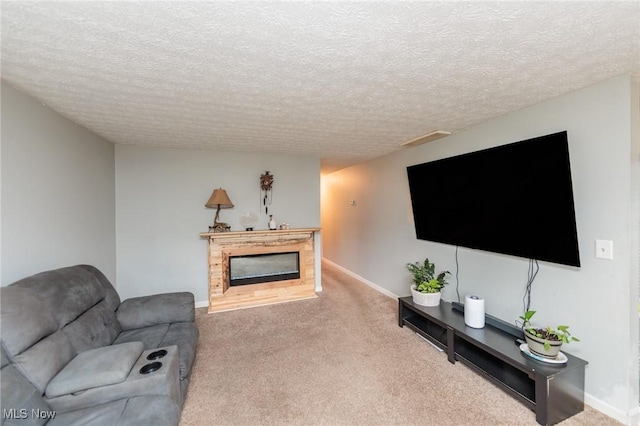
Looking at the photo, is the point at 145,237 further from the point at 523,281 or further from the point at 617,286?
the point at 617,286

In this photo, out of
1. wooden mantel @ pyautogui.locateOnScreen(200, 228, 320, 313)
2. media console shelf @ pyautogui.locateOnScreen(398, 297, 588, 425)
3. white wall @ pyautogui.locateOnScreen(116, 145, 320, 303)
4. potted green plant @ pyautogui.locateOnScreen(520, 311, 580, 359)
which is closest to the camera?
media console shelf @ pyautogui.locateOnScreen(398, 297, 588, 425)

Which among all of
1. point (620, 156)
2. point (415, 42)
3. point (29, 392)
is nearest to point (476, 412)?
point (620, 156)

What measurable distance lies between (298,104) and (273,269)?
272cm

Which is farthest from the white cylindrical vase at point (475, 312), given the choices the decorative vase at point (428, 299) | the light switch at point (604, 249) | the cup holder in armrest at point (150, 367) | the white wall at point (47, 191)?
the white wall at point (47, 191)

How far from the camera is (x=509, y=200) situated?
2311 mm

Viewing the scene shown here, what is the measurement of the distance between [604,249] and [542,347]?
2.67 ft

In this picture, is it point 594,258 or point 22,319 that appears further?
point 594,258

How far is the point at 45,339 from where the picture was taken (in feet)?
4.92

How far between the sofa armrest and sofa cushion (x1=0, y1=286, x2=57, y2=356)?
0.75m

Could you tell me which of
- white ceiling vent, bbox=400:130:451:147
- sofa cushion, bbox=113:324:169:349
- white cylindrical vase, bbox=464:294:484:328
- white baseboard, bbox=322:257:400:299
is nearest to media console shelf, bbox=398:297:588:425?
white cylindrical vase, bbox=464:294:484:328

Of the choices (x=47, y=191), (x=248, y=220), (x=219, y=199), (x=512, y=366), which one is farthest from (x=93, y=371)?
(x=512, y=366)

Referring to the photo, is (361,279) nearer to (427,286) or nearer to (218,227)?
(427,286)

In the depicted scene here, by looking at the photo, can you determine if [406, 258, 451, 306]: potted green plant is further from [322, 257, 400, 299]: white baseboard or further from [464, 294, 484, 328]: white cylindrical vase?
[322, 257, 400, 299]: white baseboard

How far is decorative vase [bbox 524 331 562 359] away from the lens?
1.83m
